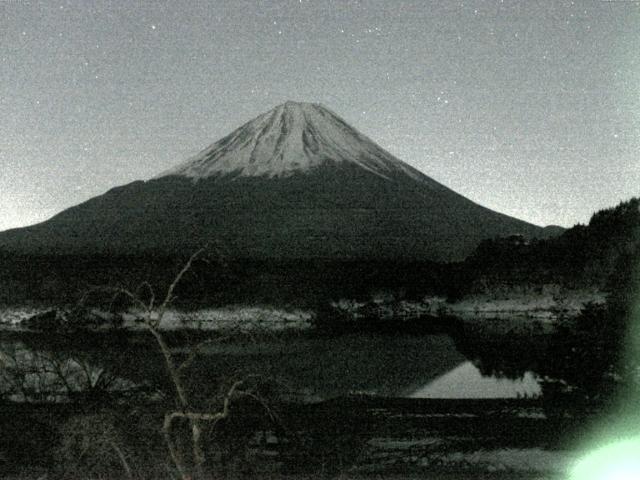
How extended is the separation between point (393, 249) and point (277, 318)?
47.9 m

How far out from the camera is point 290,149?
148125 millimetres

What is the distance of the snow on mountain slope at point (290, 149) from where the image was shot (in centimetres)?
13788

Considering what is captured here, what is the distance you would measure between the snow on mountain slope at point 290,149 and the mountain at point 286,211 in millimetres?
357

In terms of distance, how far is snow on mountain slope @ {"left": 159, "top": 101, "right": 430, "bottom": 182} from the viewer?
137875 mm

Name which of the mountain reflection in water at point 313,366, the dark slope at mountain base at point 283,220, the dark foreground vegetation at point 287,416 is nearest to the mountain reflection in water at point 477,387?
the mountain reflection in water at point 313,366

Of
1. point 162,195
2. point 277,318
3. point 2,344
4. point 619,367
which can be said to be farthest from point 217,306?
point 162,195

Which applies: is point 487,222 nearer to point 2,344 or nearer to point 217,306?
point 217,306

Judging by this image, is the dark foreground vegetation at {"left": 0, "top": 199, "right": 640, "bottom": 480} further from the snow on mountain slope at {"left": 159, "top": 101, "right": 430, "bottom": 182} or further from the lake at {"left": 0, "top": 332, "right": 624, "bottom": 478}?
the snow on mountain slope at {"left": 159, "top": 101, "right": 430, "bottom": 182}

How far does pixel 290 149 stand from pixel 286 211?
38.8 meters

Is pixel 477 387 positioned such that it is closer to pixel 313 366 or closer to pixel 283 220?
pixel 313 366

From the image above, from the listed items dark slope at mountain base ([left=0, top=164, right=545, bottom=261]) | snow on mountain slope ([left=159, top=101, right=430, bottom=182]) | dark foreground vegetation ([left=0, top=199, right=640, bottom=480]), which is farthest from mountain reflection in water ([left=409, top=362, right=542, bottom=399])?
snow on mountain slope ([left=159, top=101, right=430, bottom=182])

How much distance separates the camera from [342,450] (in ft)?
50.8

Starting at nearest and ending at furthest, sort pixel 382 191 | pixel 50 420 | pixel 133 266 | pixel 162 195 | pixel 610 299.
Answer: pixel 50 420 < pixel 610 299 < pixel 133 266 < pixel 382 191 < pixel 162 195

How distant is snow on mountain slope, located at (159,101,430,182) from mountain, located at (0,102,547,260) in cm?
36
